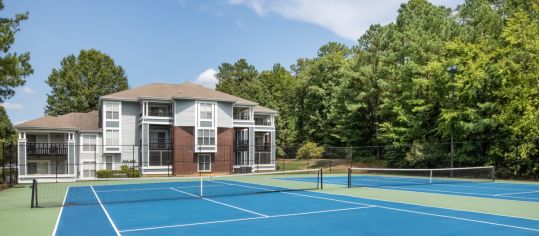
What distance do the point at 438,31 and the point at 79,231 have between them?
39265 millimetres

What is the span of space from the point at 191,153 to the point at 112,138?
766 cm

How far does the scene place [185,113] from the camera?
138 ft

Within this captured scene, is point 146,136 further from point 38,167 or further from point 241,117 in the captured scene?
point 241,117

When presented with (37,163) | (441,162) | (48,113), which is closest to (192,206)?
(441,162)

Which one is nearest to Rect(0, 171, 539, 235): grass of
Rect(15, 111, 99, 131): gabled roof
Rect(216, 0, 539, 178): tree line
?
Rect(216, 0, 539, 178): tree line

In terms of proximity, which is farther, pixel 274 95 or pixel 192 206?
pixel 274 95

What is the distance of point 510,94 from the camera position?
30406 millimetres

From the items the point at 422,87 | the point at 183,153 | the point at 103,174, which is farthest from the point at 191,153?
the point at 422,87

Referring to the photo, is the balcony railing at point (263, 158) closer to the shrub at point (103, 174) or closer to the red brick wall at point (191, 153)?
the red brick wall at point (191, 153)

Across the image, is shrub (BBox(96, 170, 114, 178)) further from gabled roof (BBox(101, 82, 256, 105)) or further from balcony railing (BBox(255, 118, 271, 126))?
balcony railing (BBox(255, 118, 271, 126))

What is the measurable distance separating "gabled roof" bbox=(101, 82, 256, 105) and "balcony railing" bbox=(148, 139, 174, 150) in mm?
4154

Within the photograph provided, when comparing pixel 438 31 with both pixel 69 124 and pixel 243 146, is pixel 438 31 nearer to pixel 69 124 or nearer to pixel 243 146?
pixel 243 146

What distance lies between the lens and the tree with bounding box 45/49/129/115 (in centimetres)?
6031

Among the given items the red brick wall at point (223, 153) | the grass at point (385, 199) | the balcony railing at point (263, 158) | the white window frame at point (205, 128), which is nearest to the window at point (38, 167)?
the white window frame at point (205, 128)
